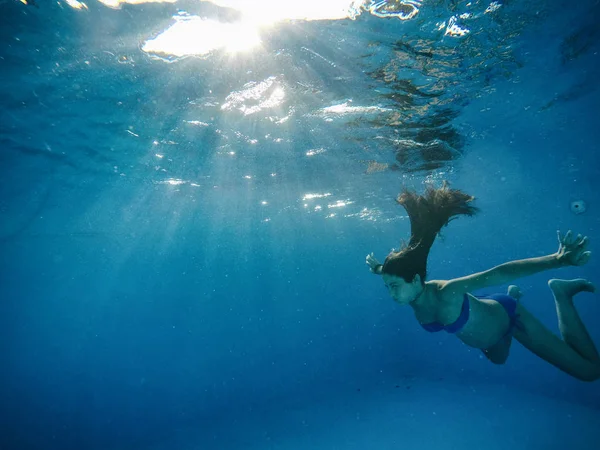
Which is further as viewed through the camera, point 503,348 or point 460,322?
point 503,348

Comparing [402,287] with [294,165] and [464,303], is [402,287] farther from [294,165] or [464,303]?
[294,165]

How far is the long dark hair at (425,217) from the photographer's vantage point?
5094mm

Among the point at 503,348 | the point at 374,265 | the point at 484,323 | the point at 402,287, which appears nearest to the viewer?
the point at 402,287

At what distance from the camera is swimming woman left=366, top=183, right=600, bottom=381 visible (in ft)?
16.5

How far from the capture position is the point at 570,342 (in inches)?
205

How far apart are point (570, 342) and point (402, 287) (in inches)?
118

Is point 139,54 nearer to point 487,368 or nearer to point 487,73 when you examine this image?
point 487,73

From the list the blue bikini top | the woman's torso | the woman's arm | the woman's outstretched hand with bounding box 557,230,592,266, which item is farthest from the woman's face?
the woman's outstretched hand with bounding box 557,230,592,266

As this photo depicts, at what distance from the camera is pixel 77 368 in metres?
67.4

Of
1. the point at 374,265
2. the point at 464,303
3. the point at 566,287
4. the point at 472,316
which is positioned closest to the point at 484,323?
the point at 472,316

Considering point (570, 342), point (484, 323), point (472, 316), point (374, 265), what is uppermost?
point (374, 265)

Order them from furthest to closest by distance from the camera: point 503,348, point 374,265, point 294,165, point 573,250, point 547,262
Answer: point 294,165
point 503,348
point 374,265
point 547,262
point 573,250

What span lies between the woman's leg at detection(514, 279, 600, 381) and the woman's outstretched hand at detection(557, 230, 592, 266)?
1.60m

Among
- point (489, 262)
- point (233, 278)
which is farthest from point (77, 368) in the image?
point (489, 262)
